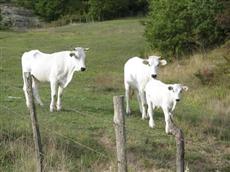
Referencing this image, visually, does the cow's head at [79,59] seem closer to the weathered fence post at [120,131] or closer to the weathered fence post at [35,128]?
the weathered fence post at [35,128]

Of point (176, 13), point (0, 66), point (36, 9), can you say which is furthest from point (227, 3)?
point (36, 9)

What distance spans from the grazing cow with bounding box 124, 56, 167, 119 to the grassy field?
53cm

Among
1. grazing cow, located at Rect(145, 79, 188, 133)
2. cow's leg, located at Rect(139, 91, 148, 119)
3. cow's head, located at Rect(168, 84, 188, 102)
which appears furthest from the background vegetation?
cow's head, located at Rect(168, 84, 188, 102)

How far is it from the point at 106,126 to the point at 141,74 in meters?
2.06

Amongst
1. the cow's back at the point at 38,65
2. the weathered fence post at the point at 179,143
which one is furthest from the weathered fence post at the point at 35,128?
the cow's back at the point at 38,65

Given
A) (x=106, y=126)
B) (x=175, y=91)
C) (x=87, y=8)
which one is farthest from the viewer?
(x=87, y=8)

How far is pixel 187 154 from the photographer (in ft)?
43.5

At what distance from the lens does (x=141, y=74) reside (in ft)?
52.3

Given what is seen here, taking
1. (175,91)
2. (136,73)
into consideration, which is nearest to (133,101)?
(136,73)

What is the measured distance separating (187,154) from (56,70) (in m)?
4.41

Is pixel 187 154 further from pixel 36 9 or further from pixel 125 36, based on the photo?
pixel 36 9

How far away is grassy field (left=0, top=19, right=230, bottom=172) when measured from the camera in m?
11.8

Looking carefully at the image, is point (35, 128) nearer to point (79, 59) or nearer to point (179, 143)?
point (179, 143)

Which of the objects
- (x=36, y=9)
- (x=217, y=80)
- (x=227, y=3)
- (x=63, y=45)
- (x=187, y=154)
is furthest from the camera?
(x=36, y=9)
